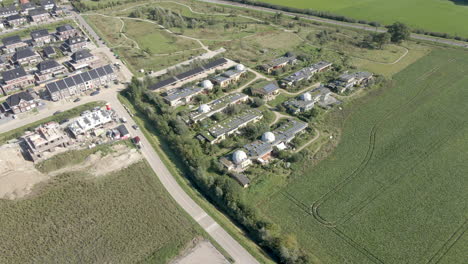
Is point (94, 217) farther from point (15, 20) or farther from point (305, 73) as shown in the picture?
point (15, 20)

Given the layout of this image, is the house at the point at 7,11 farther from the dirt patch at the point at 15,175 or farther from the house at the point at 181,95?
the house at the point at 181,95

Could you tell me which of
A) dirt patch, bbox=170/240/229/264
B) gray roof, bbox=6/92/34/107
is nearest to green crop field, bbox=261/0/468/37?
gray roof, bbox=6/92/34/107

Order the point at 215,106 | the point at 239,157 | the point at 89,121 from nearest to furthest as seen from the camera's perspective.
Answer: the point at 239,157, the point at 89,121, the point at 215,106

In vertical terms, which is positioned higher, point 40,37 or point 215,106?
point 40,37

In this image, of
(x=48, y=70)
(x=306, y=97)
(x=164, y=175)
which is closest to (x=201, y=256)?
(x=164, y=175)

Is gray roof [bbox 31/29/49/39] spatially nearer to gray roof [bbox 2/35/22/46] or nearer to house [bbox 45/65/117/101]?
gray roof [bbox 2/35/22/46]

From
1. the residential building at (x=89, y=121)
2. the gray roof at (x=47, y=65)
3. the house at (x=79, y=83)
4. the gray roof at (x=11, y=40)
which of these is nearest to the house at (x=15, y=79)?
the gray roof at (x=47, y=65)
